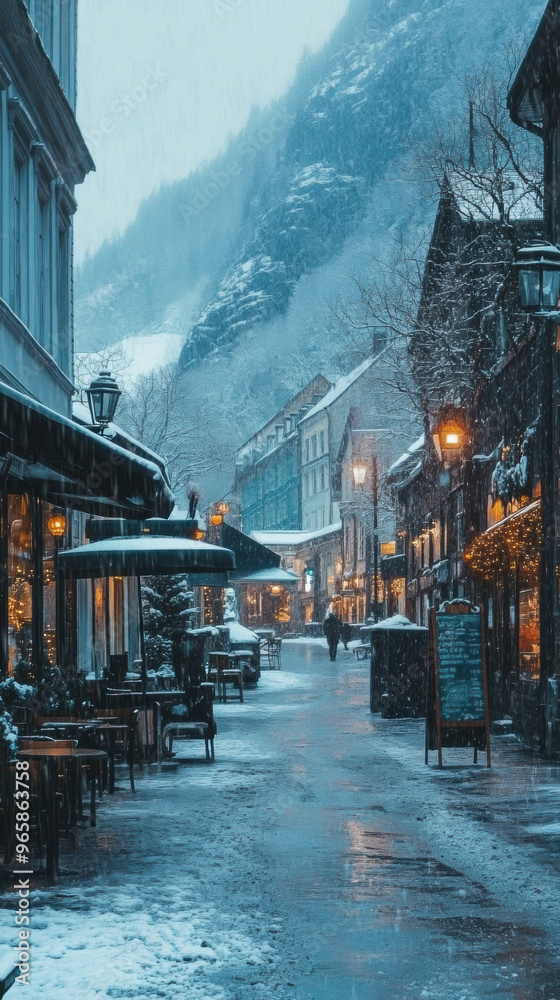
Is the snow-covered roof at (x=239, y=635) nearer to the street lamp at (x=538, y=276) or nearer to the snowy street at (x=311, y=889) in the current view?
the snowy street at (x=311, y=889)

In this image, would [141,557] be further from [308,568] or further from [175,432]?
[308,568]

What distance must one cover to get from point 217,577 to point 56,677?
43.5 ft

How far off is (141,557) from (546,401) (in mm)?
5326

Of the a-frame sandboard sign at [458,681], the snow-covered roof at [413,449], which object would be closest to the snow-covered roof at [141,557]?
the a-frame sandboard sign at [458,681]

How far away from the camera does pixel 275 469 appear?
10181 cm

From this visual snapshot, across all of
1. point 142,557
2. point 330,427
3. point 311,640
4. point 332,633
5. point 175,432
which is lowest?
point 311,640

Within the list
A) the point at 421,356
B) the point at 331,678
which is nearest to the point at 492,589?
the point at 421,356

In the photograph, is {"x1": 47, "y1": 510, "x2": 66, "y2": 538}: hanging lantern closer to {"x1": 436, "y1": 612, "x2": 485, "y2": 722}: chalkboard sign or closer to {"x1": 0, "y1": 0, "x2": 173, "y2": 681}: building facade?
{"x1": 0, "y1": 0, "x2": 173, "y2": 681}: building facade

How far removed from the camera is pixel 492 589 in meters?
21.4

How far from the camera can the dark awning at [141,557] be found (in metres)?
15.2

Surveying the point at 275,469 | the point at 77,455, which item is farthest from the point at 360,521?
the point at 77,455

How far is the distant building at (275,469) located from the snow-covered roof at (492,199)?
66833 mm

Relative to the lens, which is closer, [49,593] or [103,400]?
[103,400]

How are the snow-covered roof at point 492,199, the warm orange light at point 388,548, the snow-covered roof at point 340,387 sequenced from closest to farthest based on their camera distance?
the snow-covered roof at point 492,199
the warm orange light at point 388,548
the snow-covered roof at point 340,387
